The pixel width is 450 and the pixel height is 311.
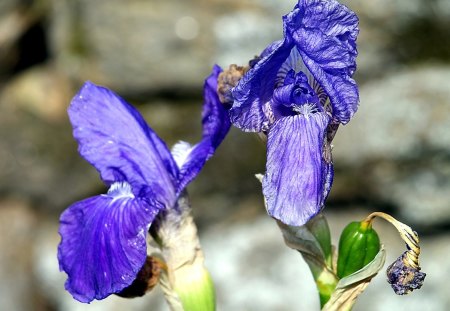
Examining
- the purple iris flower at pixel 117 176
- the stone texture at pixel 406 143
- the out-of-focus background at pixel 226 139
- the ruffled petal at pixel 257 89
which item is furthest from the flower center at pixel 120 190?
the stone texture at pixel 406 143

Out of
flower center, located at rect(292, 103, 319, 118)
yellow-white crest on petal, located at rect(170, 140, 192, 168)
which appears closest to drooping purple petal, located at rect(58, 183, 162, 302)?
yellow-white crest on petal, located at rect(170, 140, 192, 168)

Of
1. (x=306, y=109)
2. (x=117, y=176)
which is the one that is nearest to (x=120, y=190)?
(x=117, y=176)

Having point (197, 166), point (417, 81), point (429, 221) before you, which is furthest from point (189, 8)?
point (197, 166)

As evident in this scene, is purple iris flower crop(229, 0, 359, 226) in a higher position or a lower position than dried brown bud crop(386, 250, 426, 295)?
higher

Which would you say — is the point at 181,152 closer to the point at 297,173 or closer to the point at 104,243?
the point at 104,243

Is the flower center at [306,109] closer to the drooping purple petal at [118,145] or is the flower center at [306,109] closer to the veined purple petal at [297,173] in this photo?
the veined purple petal at [297,173]

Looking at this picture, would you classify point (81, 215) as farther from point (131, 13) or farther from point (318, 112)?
point (131, 13)

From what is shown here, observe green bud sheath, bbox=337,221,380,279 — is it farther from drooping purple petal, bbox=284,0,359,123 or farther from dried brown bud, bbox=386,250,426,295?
drooping purple petal, bbox=284,0,359,123

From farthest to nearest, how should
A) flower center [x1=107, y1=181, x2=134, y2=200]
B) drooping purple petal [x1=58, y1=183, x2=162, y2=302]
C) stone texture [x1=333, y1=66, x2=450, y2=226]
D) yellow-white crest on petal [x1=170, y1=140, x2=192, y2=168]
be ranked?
stone texture [x1=333, y1=66, x2=450, y2=226] → yellow-white crest on petal [x1=170, y1=140, x2=192, y2=168] → flower center [x1=107, y1=181, x2=134, y2=200] → drooping purple petal [x1=58, y1=183, x2=162, y2=302]
